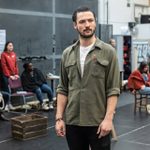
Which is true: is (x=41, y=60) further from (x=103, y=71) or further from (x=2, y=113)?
(x=103, y=71)

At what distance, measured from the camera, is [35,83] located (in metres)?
7.71

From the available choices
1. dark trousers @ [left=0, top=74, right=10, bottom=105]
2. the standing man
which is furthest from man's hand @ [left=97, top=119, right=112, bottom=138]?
dark trousers @ [left=0, top=74, right=10, bottom=105]

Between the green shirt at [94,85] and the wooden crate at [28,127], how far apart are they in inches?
119

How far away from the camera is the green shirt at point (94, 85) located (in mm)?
2342

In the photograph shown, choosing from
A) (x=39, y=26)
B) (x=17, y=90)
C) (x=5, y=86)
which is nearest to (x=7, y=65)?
(x=5, y=86)

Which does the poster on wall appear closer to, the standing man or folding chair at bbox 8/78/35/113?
folding chair at bbox 8/78/35/113

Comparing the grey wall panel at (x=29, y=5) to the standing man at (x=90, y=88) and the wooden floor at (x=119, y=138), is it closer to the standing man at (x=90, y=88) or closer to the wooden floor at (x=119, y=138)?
the wooden floor at (x=119, y=138)

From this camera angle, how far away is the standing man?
233 centimetres

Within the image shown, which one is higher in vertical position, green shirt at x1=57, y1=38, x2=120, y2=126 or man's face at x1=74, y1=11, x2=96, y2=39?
man's face at x1=74, y1=11, x2=96, y2=39

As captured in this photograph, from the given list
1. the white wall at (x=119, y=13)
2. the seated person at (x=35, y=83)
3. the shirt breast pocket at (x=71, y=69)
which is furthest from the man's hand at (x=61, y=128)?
the white wall at (x=119, y=13)

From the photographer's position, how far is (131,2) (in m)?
12.2

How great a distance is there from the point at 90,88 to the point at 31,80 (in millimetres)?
5425

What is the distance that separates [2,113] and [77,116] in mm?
4799

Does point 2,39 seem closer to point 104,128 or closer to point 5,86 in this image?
point 5,86
